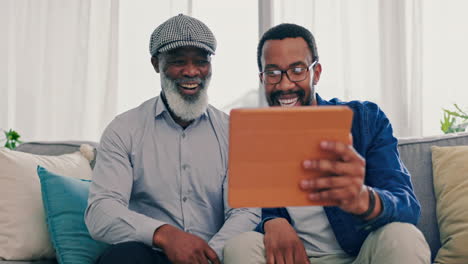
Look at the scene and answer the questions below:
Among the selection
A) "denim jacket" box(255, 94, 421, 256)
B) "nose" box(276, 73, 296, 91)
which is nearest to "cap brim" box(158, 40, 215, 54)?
"nose" box(276, 73, 296, 91)

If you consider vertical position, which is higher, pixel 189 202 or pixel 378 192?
pixel 378 192

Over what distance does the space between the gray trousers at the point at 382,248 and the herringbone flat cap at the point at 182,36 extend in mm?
691

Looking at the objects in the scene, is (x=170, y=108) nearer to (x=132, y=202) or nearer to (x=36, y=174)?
(x=132, y=202)

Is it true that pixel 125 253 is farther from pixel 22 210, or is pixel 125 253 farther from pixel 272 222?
pixel 22 210

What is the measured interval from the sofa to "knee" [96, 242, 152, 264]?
80 cm

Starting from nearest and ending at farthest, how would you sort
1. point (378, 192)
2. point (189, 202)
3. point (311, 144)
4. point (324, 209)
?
1. point (311, 144)
2. point (378, 192)
3. point (324, 209)
4. point (189, 202)

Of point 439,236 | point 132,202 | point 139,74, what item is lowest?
point 439,236

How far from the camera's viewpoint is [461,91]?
3.05 meters

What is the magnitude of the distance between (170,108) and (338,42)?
151cm

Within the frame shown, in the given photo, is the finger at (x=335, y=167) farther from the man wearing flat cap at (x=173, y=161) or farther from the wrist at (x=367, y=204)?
the man wearing flat cap at (x=173, y=161)

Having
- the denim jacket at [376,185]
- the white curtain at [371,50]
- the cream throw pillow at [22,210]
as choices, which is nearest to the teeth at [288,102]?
the denim jacket at [376,185]

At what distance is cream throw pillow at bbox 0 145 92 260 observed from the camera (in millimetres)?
1729

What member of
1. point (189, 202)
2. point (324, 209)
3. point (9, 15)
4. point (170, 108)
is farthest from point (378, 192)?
point (9, 15)

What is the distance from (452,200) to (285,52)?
2.53ft
